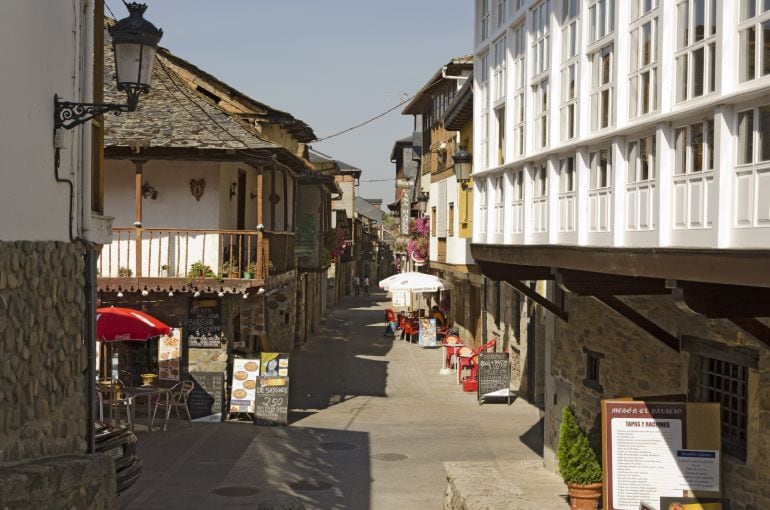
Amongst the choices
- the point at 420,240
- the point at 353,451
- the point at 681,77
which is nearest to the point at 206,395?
the point at 353,451

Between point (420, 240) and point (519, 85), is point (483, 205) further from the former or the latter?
point (420, 240)

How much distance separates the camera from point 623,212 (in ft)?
28.7

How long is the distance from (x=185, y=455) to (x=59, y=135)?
7.89 m

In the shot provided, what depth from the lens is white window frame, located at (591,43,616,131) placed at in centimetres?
906

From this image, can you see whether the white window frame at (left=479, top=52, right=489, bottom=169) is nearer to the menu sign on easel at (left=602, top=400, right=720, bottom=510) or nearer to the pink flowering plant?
the menu sign on easel at (left=602, top=400, right=720, bottom=510)

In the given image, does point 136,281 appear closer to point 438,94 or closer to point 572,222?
point 572,222

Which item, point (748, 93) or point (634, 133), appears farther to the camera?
point (634, 133)

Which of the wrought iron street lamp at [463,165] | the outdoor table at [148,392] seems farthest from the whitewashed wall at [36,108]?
the wrought iron street lamp at [463,165]

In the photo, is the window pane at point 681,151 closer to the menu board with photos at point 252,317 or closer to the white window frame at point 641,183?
the white window frame at point 641,183

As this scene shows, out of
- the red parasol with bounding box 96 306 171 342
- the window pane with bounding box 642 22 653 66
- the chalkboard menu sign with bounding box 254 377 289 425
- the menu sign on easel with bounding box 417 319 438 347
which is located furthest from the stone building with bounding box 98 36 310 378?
the menu sign on easel with bounding box 417 319 438 347

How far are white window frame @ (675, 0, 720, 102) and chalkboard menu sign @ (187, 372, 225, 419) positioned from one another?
506 inches

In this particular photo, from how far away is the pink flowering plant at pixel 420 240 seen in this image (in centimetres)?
3672

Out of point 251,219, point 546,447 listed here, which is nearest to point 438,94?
point 251,219

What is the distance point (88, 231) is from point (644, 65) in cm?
566
